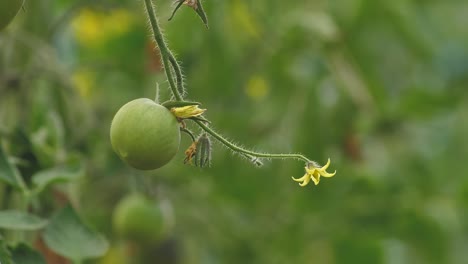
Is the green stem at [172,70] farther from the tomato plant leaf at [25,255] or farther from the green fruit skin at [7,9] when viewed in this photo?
the tomato plant leaf at [25,255]

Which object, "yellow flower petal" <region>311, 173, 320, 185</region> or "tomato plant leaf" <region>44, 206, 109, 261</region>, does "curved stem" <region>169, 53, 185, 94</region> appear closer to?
"yellow flower petal" <region>311, 173, 320, 185</region>

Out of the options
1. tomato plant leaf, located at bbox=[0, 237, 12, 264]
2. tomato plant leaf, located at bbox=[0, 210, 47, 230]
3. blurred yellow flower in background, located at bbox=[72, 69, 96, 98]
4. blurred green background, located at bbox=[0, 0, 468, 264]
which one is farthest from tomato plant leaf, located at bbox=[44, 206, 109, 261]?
blurred yellow flower in background, located at bbox=[72, 69, 96, 98]

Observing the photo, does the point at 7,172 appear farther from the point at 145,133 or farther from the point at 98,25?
the point at 98,25

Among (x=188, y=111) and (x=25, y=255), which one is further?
(x=25, y=255)

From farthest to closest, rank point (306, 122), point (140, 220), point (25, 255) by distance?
point (306, 122)
point (140, 220)
point (25, 255)

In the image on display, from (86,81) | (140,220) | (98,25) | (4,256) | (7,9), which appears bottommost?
(4,256)

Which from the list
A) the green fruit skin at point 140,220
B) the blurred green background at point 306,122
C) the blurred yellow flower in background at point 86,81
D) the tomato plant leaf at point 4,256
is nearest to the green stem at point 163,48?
the tomato plant leaf at point 4,256

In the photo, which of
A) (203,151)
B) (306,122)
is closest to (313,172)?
(203,151)

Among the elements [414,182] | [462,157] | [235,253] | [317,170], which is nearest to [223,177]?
[235,253]
